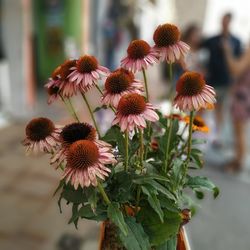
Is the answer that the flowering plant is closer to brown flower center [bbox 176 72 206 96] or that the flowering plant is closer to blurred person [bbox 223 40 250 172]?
brown flower center [bbox 176 72 206 96]

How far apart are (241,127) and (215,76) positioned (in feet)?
1.63

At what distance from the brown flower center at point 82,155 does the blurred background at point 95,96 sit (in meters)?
0.30

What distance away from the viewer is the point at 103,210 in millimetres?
612

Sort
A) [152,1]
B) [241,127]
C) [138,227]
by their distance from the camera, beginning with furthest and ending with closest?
[152,1] < [241,127] < [138,227]

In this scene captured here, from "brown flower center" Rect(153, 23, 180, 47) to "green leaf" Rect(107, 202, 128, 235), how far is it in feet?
0.88

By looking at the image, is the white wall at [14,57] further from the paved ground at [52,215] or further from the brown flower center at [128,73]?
the brown flower center at [128,73]

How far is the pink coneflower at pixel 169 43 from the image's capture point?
615mm

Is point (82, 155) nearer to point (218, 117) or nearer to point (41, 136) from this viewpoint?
point (41, 136)

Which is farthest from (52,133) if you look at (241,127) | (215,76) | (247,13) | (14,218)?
(247,13)

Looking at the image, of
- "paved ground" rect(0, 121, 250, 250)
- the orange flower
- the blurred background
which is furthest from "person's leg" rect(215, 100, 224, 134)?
the orange flower

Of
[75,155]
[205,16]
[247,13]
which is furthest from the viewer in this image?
[247,13]

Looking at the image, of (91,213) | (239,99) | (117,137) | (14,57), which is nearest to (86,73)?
(117,137)

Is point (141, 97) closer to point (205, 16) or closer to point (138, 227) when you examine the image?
point (138, 227)

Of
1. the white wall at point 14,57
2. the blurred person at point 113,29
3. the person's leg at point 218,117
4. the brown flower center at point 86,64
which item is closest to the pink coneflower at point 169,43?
the brown flower center at point 86,64
